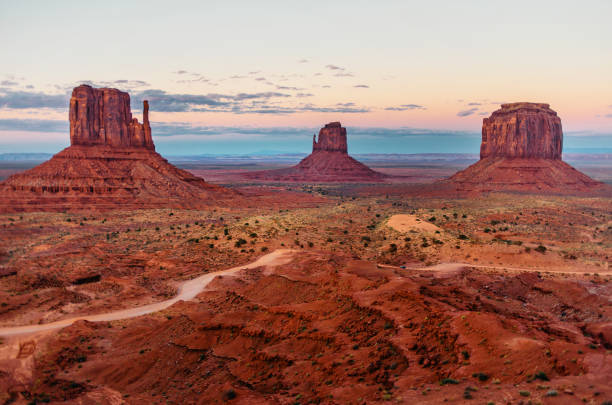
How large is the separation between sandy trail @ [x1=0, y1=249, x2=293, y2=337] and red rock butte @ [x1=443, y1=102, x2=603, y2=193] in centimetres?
7959

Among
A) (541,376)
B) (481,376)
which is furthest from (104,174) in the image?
(541,376)

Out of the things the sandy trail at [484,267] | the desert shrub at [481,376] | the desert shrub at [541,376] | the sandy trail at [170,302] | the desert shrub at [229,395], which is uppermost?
the desert shrub at [541,376]

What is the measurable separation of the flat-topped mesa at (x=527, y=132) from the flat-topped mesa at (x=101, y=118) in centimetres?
9523

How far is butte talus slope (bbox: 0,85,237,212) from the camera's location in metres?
83.4

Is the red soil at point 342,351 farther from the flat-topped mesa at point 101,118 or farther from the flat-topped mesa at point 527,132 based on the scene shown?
the flat-topped mesa at point 527,132

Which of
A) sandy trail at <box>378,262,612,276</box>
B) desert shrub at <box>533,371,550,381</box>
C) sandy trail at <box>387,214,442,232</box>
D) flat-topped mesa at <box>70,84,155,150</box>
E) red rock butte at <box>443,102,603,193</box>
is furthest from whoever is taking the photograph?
red rock butte at <box>443,102,603,193</box>

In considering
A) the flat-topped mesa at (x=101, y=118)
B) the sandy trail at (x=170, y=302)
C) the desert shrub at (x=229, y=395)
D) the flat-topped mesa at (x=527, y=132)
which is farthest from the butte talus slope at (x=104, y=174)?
the flat-topped mesa at (x=527, y=132)

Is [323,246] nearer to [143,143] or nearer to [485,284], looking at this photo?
[485,284]

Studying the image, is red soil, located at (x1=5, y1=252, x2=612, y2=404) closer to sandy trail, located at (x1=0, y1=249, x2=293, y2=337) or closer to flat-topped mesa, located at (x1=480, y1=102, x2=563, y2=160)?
sandy trail, located at (x1=0, y1=249, x2=293, y2=337)

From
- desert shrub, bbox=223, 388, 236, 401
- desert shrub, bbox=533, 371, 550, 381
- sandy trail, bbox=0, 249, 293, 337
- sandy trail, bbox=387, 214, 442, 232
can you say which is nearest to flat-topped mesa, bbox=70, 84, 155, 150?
sandy trail, bbox=0, 249, 293, 337

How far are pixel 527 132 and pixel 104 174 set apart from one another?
10514cm

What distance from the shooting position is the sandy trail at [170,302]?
92.8 ft

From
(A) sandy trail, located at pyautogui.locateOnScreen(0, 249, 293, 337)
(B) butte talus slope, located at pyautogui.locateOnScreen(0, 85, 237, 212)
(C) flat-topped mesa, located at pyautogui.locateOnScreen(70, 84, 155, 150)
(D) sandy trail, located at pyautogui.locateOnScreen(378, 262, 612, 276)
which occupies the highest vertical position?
(C) flat-topped mesa, located at pyautogui.locateOnScreen(70, 84, 155, 150)

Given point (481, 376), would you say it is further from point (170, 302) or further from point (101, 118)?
point (101, 118)
